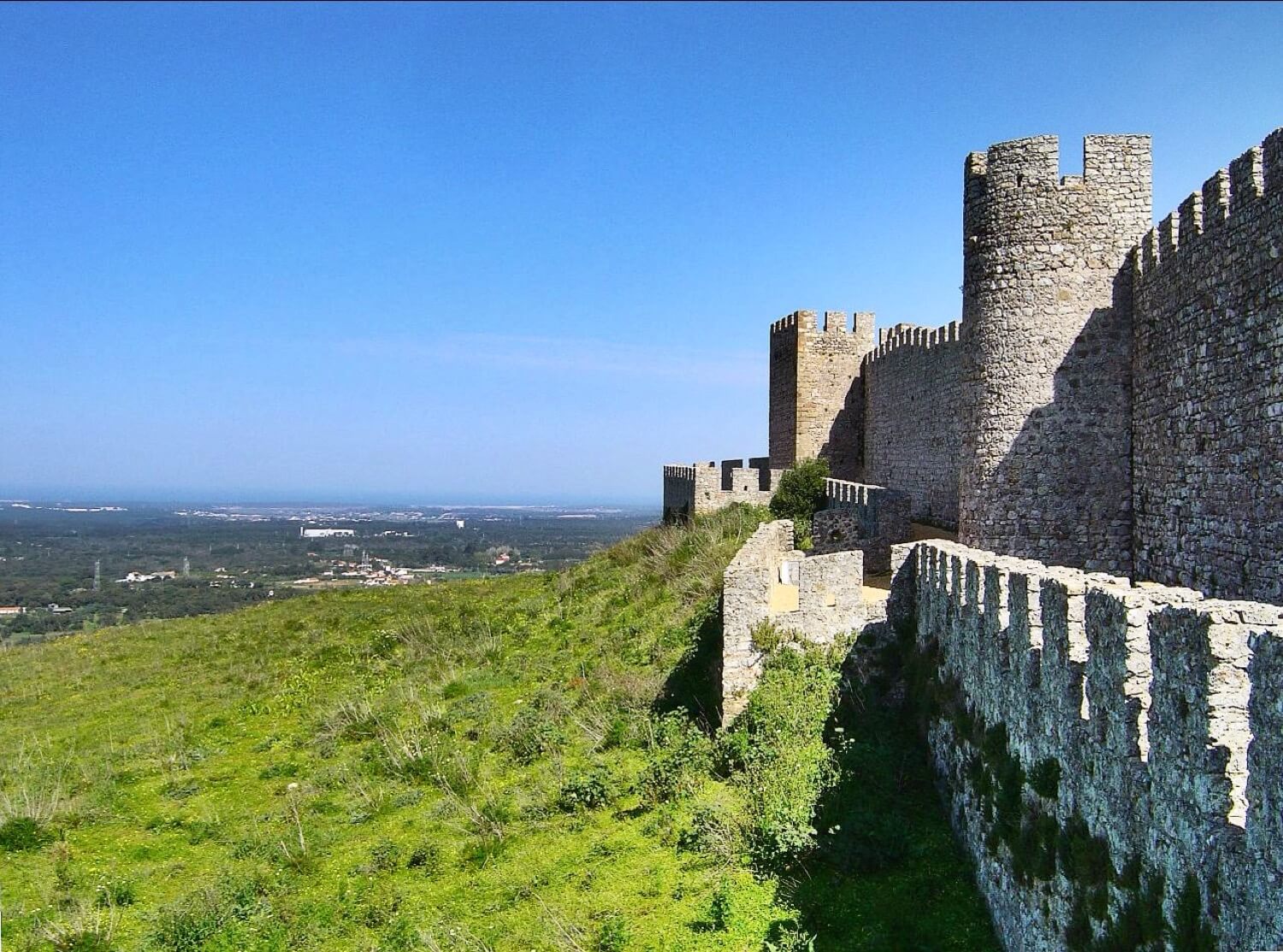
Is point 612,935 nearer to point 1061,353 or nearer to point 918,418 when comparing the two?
point 1061,353

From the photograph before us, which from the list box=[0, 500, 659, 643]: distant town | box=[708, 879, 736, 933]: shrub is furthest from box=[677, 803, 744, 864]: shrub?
box=[0, 500, 659, 643]: distant town

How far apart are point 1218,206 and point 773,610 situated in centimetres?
619

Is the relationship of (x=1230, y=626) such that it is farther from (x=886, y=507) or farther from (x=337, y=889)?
(x=886, y=507)

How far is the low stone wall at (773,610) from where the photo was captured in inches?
426

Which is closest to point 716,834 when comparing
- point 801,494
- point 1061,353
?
point 1061,353

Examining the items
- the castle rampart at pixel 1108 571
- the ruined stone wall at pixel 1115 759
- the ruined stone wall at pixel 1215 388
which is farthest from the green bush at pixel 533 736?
the ruined stone wall at pixel 1215 388

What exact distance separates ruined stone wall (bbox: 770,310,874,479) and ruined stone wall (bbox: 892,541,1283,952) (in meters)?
18.9

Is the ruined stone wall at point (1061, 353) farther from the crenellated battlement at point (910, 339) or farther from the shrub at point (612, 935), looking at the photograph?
the crenellated battlement at point (910, 339)

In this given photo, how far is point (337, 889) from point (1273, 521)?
9.00 m

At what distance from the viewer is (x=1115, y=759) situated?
15.9 ft

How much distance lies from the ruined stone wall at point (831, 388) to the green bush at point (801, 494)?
3.92 meters

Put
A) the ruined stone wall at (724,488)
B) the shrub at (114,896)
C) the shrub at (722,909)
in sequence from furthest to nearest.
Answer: the ruined stone wall at (724,488)
the shrub at (114,896)
the shrub at (722,909)

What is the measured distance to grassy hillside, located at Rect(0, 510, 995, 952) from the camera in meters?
7.84

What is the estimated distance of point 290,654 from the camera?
20.0 meters
